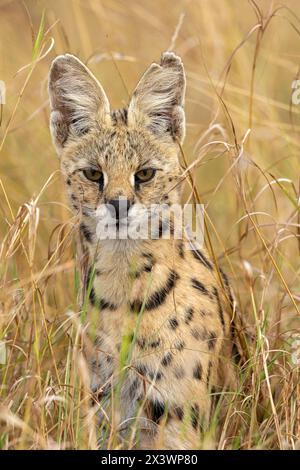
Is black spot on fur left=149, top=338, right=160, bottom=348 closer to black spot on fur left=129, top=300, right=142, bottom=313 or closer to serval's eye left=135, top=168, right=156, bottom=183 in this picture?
black spot on fur left=129, top=300, right=142, bottom=313

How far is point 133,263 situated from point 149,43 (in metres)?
3.95

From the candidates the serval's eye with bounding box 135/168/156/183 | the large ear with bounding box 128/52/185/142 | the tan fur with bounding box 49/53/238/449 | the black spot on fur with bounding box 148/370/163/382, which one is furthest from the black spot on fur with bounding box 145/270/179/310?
the large ear with bounding box 128/52/185/142

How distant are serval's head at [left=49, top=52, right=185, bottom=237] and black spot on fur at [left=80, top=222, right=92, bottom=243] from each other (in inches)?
2.5

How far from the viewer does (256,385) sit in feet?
13.2

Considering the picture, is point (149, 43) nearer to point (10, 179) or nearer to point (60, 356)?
point (10, 179)

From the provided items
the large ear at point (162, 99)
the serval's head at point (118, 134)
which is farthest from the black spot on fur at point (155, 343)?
the large ear at point (162, 99)

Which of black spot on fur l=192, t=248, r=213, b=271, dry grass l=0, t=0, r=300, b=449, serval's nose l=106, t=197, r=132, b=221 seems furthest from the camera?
black spot on fur l=192, t=248, r=213, b=271

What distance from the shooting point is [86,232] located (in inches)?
159

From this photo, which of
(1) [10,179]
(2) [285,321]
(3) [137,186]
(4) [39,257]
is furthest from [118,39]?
(3) [137,186]

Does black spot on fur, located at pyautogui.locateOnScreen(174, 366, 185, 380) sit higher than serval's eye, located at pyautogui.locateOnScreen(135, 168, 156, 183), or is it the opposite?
serval's eye, located at pyautogui.locateOnScreen(135, 168, 156, 183)

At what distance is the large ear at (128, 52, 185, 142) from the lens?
4059 millimetres

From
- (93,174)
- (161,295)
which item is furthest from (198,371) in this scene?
(93,174)

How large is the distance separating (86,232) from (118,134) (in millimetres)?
377

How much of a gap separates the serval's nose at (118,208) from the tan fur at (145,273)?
7 centimetres
